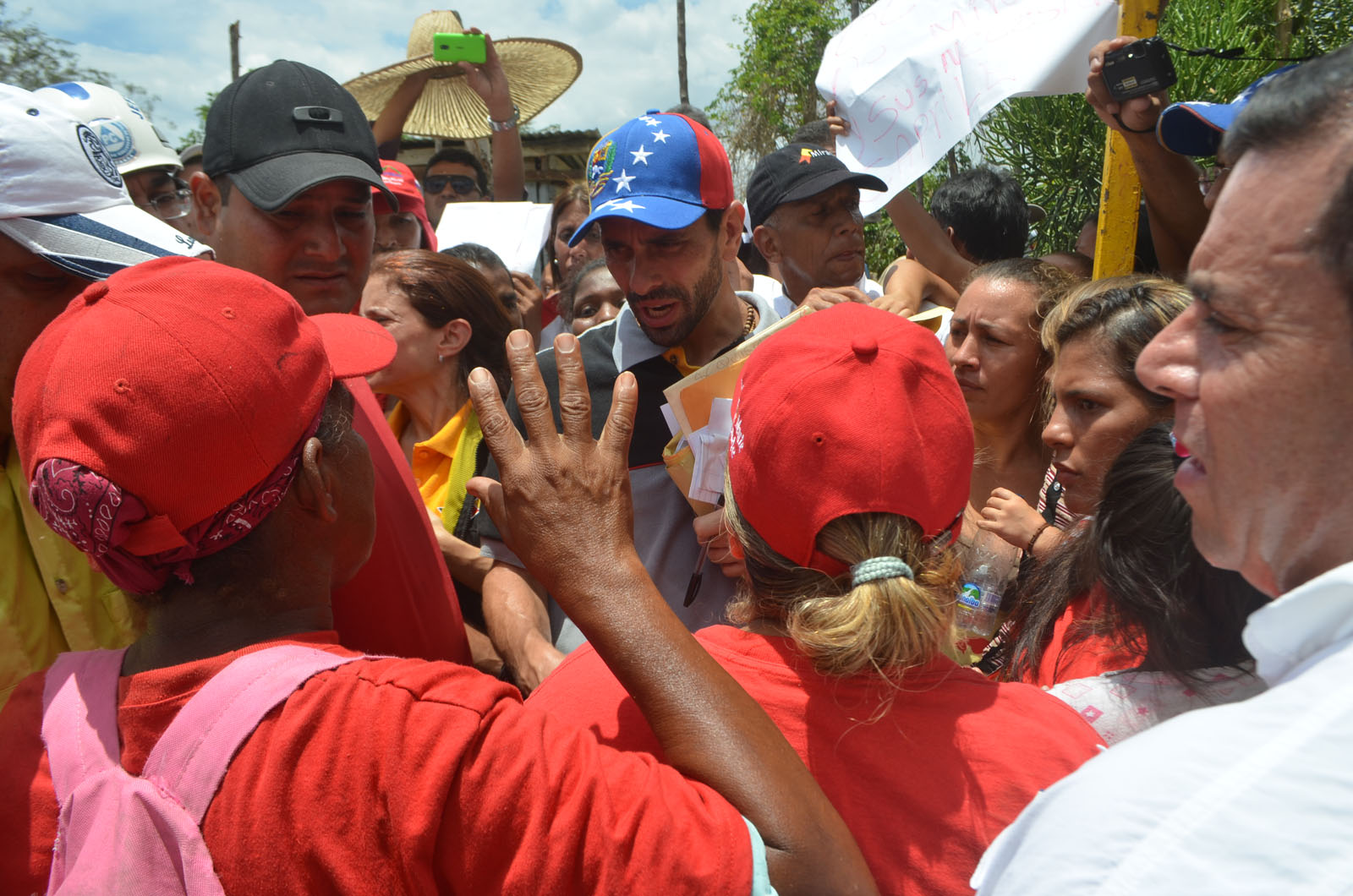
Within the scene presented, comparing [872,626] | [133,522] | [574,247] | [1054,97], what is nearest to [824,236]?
[574,247]

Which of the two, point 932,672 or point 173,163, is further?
point 173,163

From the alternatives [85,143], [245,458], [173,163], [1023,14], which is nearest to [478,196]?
[173,163]

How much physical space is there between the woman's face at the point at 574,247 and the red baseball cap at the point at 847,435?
330cm

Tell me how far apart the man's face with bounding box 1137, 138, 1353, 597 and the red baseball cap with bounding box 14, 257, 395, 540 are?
42.6 inches

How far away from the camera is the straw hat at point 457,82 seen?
5.80 metres

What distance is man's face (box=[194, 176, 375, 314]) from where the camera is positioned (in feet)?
7.86

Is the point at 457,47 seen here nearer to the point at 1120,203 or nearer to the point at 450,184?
the point at 450,184

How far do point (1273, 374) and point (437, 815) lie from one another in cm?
93

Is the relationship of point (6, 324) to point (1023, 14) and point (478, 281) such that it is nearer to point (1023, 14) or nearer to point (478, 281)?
point (478, 281)

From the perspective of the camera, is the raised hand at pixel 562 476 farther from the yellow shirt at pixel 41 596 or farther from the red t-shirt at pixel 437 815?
the yellow shirt at pixel 41 596

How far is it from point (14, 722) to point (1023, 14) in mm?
3252

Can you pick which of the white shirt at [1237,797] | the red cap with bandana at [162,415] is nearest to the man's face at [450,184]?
the red cap with bandana at [162,415]

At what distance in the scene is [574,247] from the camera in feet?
15.2

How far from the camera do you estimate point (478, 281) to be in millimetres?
3324
